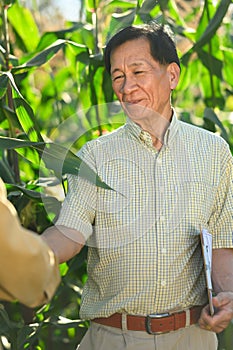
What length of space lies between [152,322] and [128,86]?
466mm

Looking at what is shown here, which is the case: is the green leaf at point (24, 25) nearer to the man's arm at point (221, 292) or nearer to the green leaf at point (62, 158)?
the green leaf at point (62, 158)

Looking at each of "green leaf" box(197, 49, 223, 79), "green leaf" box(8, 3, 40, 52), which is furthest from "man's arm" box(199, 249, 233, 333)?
"green leaf" box(8, 3, 40, 52)

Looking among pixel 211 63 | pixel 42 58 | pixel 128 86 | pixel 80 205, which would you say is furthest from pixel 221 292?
pixel 211 63

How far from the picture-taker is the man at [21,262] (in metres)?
0.96

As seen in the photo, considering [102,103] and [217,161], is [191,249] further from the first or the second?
[102,103]

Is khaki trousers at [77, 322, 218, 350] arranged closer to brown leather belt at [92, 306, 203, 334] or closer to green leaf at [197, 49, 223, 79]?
brown leather belt at [92, 306, 203, 334]

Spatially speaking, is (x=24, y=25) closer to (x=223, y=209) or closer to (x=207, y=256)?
(x=223, y=209)

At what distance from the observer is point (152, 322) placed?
1644 millimetres

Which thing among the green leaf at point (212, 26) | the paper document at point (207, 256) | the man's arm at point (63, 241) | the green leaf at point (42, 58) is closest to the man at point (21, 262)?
Result: the man's arm at point (63, 241)

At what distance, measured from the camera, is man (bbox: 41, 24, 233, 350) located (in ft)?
5.39

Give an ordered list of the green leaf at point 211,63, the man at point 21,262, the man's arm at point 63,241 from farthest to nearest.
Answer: the green leaf at point 211,63, the man's arm at point 63,241, the man at point 21,262

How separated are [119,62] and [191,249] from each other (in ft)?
1.32

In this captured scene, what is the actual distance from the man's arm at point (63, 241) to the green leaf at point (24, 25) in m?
1.05

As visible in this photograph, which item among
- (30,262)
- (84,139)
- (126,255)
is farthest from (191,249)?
(30,262)
